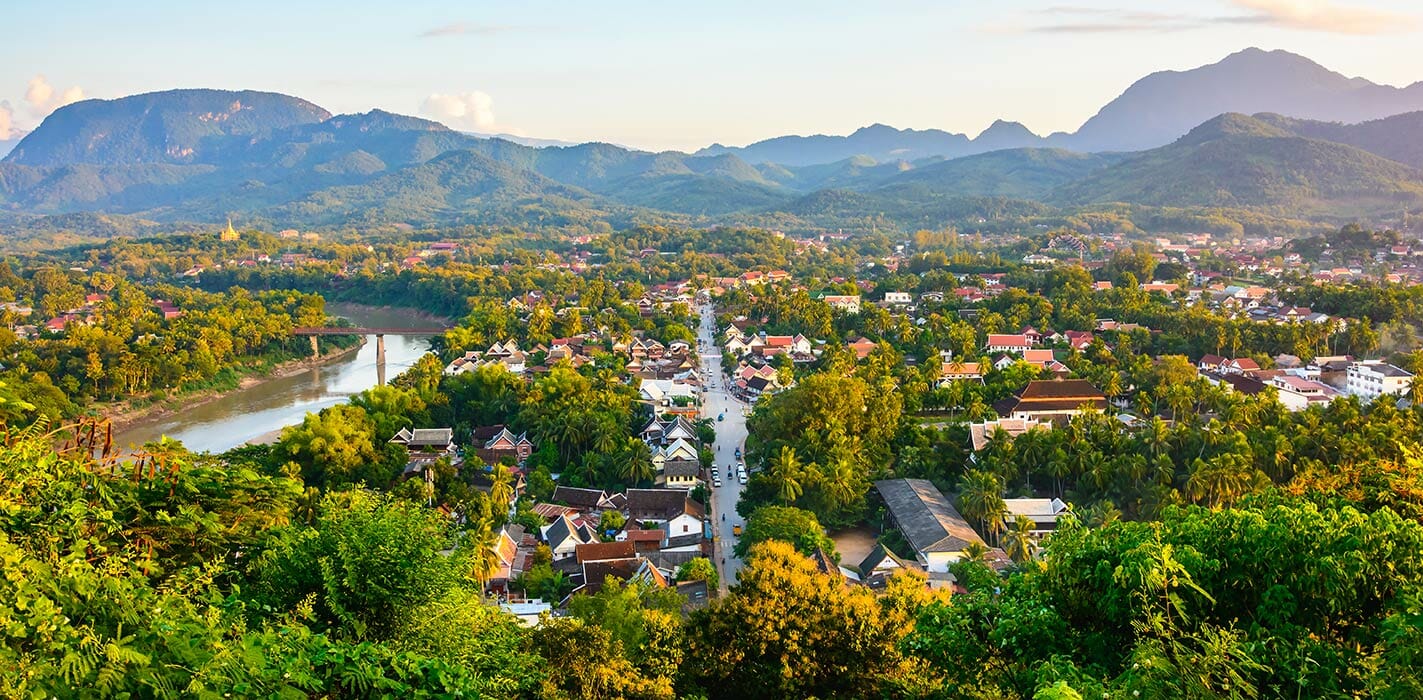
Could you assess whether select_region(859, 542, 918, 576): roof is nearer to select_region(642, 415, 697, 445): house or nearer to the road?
the road

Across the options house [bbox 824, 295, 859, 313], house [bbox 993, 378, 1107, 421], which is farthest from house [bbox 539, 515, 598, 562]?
house [bbox 824, 295, 859, 313]

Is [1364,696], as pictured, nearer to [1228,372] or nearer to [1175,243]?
[1228,372]

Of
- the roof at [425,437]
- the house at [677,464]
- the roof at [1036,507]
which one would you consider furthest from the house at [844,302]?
the roof at [1036,507]

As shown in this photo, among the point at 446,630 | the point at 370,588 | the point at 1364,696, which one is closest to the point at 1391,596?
the point at 1364,696

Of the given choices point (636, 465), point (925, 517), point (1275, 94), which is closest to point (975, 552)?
point (925, 517)

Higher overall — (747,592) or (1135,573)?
(1135,573)

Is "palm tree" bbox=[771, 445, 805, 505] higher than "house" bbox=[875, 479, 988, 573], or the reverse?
"palm tree" bbox=[771, 445, 805, 505]
